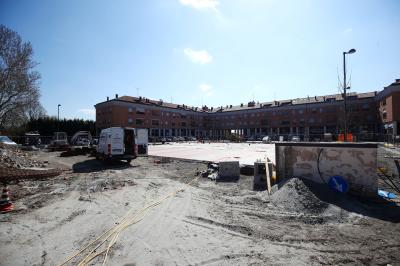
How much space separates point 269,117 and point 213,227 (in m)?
71.0

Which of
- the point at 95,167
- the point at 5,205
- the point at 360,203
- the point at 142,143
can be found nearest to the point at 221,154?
the point at 142,143

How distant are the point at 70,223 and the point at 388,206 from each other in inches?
329

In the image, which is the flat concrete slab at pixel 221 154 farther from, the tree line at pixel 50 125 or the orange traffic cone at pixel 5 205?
the tree line at pixel 50 125

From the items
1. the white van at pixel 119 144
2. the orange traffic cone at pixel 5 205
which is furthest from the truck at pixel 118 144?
the orange traffic cone at pixel 5 205

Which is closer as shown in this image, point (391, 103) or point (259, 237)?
point (259, 237)

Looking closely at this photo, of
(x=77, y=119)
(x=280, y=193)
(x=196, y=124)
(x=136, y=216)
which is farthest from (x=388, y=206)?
(x=196, y=124)

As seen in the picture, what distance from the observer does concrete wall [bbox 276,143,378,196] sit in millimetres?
7262

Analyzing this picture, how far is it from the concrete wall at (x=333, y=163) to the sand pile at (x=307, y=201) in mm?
855

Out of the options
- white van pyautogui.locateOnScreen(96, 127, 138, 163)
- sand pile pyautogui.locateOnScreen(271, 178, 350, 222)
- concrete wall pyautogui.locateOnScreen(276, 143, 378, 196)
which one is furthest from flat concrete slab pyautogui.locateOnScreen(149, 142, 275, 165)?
sand pile pyautogui.locateOnScreen(271, 178, 350, 222)

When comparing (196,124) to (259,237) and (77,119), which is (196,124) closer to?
(77,119)

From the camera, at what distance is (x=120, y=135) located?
1563 cm

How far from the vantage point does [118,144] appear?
1558cm

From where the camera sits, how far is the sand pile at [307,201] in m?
5.84

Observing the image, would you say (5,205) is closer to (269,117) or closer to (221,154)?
(221,154)
